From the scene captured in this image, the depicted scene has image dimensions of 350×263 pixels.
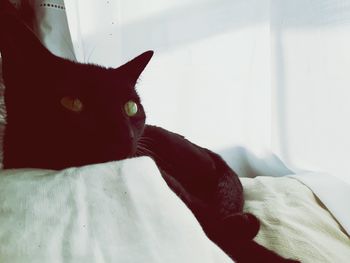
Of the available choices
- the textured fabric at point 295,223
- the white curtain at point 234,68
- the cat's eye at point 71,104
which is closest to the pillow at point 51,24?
the white curtain at point 234,68

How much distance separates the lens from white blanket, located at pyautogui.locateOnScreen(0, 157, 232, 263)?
1.18 feet

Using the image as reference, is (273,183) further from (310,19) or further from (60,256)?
(60,256)

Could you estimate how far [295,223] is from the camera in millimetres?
831

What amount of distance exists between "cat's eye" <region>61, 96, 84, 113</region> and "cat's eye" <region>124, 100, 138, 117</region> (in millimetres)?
95

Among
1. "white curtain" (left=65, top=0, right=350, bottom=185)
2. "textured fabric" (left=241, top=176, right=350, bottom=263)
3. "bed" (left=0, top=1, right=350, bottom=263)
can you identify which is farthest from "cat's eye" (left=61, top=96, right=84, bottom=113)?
"white curtain" (left=65, top=0, right=350, bottom=185)

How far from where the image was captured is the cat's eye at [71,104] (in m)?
0.59

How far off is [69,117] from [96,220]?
0.23 meters

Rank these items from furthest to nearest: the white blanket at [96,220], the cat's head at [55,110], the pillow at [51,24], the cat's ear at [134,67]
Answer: the pillow at [51,24], the cat's ear at [134,67], the cat's head at [55,110], the white blanket at [96,220]

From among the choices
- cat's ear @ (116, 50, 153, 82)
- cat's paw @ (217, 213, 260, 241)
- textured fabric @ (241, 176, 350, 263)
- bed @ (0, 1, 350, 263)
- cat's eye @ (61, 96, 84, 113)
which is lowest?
textured fabric @ (241, 176, 350, 263)

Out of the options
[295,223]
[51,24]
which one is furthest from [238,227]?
[51,24]

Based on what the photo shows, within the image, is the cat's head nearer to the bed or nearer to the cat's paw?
the bed

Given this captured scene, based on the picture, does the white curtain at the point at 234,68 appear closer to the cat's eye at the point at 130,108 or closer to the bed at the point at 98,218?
the cat's eye at the point at 130,108

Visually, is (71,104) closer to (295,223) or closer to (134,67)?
(134,67)

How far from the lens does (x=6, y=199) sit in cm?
41
